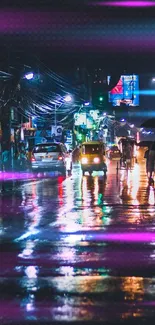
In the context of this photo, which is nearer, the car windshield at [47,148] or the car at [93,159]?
the car windshield at [47,148]

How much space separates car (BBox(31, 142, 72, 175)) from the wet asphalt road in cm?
1457

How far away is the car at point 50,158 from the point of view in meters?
29.8

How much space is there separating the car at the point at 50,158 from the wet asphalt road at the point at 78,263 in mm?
14570

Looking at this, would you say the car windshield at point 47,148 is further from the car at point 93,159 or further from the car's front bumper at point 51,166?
the car at point 93,159

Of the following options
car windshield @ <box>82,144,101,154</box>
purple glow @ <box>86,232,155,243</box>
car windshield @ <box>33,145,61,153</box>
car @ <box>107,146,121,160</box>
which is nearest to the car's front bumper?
car windshield @ <box>33,145,61,153</box>

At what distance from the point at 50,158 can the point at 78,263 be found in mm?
22136

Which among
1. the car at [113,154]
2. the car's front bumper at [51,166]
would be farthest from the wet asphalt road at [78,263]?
the car at [113,154]

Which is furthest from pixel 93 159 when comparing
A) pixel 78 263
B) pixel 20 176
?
pixel 78 263

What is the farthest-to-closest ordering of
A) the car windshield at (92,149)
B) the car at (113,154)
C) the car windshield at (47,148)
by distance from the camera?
the car at (113,154), the car windshield at (92,149), the car windshield at (47,148)

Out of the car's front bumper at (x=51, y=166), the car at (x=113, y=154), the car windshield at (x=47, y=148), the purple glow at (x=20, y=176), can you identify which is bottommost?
the purple glow at (x=20, y=176)

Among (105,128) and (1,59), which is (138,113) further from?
(1,59)

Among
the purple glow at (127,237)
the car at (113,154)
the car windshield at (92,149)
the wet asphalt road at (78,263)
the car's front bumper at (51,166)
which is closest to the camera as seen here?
the wet asphalt road at (78,263)

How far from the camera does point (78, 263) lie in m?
7.86

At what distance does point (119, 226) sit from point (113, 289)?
4.79 metres
